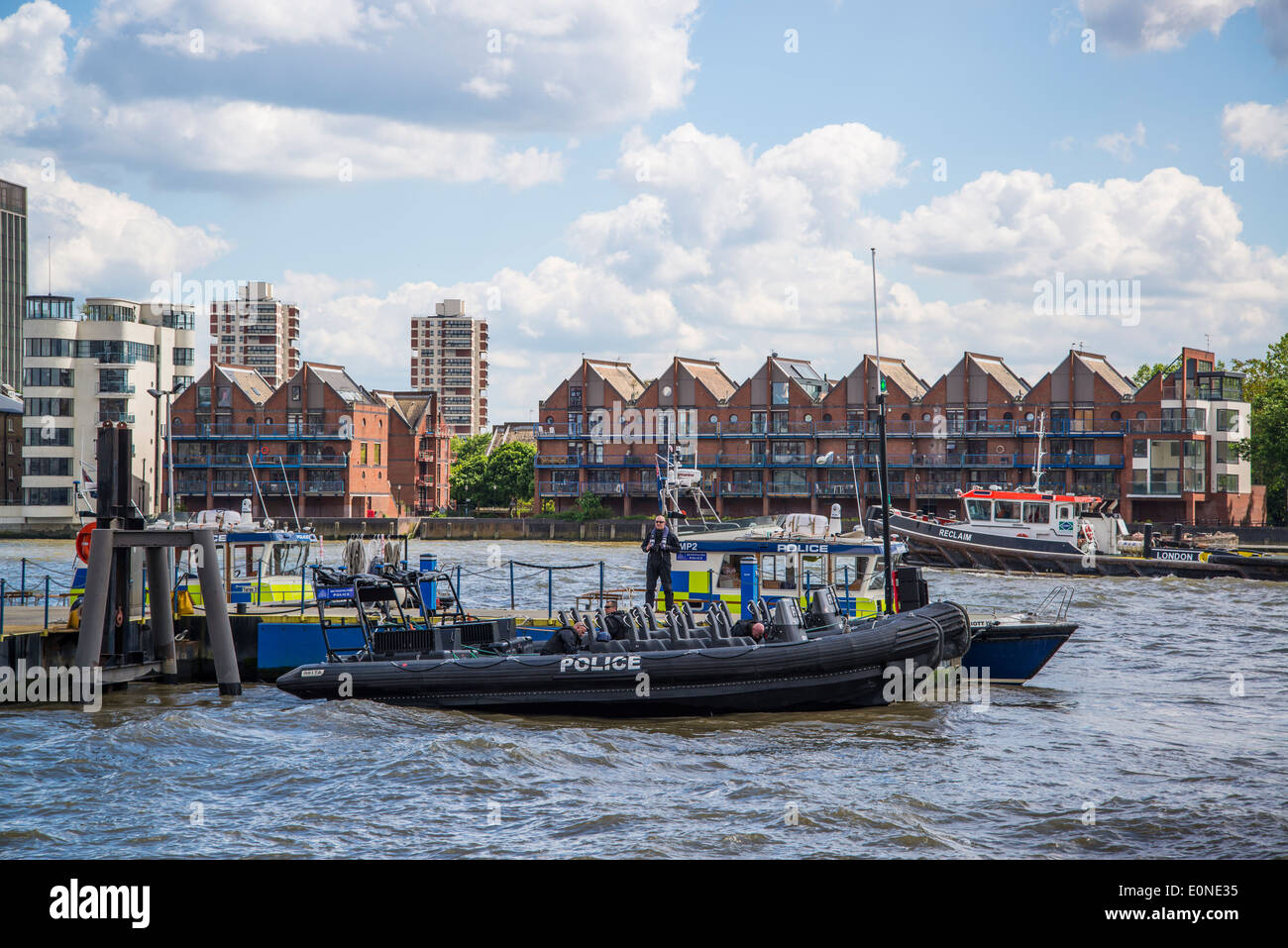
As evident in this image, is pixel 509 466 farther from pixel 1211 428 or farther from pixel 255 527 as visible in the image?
pixel 255 527

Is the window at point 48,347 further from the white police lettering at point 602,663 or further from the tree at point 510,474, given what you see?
the white police lettering at point 602,663

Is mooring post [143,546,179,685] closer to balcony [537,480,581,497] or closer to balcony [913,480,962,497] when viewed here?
balcony [913,480,962,497]

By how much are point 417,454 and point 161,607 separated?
92215 millimetres

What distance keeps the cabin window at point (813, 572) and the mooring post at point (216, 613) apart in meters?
11.5

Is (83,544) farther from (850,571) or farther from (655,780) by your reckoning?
(850,571)

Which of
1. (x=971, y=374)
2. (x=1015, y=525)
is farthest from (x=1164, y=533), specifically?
(x=1015, y=525)

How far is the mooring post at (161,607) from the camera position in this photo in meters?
21.6

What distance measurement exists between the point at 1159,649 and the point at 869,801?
1831 cm

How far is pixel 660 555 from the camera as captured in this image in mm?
23562

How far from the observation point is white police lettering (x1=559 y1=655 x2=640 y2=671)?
1914cm

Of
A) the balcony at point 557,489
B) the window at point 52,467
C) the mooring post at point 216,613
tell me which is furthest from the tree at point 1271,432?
the window at point 52,467

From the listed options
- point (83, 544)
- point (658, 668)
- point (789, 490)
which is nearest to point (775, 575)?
point (658, 668)

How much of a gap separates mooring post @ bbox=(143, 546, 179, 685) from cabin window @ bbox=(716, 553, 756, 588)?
10.8 m

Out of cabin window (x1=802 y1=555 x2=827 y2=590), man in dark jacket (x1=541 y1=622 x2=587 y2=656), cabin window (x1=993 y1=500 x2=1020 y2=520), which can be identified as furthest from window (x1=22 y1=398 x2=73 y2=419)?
man in dark jacket (x1=541 y1=622 x2=587 y2=656)
